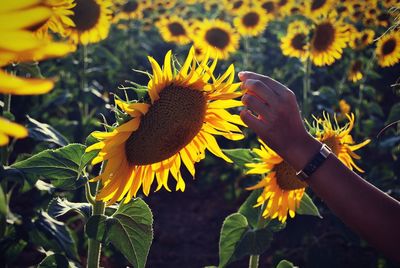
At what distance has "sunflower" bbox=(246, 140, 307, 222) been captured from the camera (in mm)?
1769

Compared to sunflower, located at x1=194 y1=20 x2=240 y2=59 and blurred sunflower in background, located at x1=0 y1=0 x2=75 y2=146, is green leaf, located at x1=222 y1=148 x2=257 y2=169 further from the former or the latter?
sunflower, located at x1=194 y1=20 x2=240 y2=59

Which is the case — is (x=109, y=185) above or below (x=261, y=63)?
above

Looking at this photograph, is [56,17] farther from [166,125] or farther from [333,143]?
[333,143]

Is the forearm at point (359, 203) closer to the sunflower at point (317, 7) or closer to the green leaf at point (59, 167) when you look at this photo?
the green leaf at point (59, 167)

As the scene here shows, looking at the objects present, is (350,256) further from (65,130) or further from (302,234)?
(65,130)

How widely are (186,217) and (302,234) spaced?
3.81 feet

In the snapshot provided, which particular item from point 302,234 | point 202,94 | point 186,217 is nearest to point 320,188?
point 202,94

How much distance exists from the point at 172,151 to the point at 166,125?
0.14 m

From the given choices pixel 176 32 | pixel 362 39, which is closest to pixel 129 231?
pixel 362 39

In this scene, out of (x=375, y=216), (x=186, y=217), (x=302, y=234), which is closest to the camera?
(x=375, y=216)

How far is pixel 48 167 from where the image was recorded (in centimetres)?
147

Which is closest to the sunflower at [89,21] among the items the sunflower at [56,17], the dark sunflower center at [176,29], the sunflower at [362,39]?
the sunflower at [56,17]

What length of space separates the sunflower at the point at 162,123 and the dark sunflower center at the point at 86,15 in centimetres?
225

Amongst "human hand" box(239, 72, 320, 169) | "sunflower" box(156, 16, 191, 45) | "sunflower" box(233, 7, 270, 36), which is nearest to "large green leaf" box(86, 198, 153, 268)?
"human hand" box(239, 72, 320, 169)
